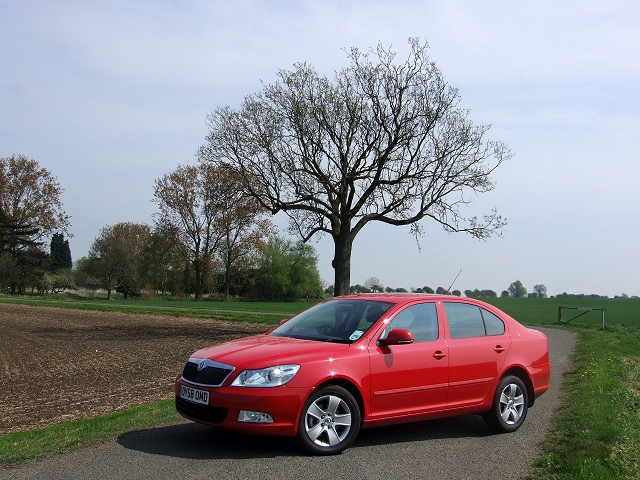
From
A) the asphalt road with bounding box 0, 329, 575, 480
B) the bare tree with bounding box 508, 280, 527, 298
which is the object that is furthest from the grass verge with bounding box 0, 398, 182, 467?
the bare tree with bounding box 508, 280, 527, 298

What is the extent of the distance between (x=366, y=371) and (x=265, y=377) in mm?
1080

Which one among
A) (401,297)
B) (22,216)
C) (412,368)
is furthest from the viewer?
(22,216)

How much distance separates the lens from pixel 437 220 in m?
27.3

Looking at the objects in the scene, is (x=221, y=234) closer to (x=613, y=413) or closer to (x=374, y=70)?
(x=374, y=70)

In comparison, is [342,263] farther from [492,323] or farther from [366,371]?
[366,371]

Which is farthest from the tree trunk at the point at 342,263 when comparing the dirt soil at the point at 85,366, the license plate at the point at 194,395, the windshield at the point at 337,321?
the license plate at the point at 194,395

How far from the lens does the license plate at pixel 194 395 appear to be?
20.2ft

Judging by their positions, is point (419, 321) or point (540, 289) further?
point (540, 289)

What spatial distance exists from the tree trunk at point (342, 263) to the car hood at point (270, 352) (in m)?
19.3

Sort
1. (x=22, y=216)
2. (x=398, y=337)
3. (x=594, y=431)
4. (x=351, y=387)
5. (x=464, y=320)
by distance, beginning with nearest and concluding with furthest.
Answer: (x=351, y=387) < (x=398, y=337) < (x=594, y=431) < (x=464, y=320) < (x=22, y=216)

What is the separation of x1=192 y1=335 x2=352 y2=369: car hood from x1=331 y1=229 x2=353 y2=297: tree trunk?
19.3 metres

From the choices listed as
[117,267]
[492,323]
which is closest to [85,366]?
[492,323]

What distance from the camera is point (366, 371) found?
6512 millimetres

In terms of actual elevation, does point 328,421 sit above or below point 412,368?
below
